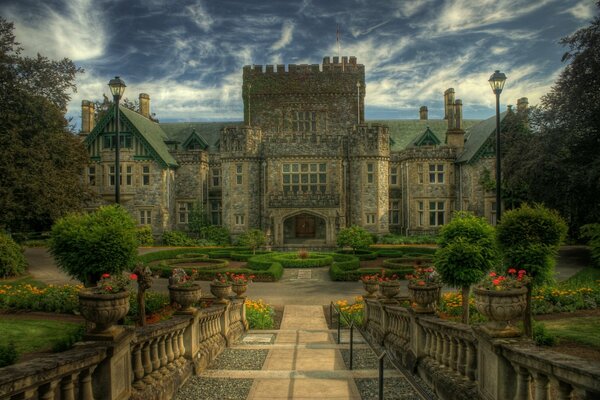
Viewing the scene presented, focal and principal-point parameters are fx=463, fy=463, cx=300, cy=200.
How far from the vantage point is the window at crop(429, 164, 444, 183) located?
4009 cm

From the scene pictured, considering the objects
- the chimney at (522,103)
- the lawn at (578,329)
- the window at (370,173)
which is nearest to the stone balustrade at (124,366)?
the lawn at (578,329)

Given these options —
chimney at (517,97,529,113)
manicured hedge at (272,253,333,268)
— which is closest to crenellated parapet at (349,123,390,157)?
chimney at (517,97,529,113)

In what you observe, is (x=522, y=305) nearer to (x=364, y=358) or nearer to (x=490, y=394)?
(x=490, y=394)

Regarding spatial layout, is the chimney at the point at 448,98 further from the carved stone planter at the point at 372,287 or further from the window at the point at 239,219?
the carved stone planter at the point at 372,287

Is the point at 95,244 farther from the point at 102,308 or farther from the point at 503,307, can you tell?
the point at 503,307

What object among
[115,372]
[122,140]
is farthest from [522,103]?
[115,372]

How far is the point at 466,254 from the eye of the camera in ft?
46.1

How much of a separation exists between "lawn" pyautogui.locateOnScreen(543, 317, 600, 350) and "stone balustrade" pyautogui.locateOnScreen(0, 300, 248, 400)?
28.8ft

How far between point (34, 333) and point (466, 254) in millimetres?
12741

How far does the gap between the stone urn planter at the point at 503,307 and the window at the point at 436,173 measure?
3563 centimetres

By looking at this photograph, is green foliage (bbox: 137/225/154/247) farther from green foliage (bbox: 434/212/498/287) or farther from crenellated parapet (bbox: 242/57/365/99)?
green foliage (bbox: 434/212/498/287)

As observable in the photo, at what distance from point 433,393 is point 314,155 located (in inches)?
1246

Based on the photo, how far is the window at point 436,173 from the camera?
40.1 meters

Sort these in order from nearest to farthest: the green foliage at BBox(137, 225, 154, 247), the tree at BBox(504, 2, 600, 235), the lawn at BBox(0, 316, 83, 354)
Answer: the lawn at BBox(0, 316, 83, 354) → the tree at BBox(504, 2, 600, 235) → the green foliage at BBox(137, 225, 154, 247)
